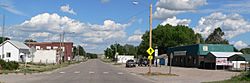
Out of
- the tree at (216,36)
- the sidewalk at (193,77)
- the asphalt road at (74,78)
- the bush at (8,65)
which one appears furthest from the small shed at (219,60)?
the tree at (216,36)

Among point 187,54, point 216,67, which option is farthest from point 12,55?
point 216,67

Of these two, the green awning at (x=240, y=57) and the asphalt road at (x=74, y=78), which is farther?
the green awning at (x=240, y=57)

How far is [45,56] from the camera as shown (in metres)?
116

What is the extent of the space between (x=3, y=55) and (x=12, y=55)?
6.76ft

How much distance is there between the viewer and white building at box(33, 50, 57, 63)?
114688mm

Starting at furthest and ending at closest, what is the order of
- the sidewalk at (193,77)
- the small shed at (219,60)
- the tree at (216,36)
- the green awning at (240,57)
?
the tree at (216,36), the small shed at (219,60), the green awning at (240,57), the sidewalk at (193,77)

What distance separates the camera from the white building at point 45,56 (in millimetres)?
114688

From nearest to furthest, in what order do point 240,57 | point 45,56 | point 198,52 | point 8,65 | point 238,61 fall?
1. point 8,65
2. point 240,57
3. point 238,61
4. point 198,52
5. point 45,56

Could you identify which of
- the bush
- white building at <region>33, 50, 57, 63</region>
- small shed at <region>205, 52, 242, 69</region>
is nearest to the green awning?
small shed at <region>205, 52, 242, 69</region>

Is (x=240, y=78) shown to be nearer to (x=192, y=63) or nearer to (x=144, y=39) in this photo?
(x=192, y=63)

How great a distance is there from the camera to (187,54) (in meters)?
93.2

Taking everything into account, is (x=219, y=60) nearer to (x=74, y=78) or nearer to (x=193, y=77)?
(x=193, y=77)

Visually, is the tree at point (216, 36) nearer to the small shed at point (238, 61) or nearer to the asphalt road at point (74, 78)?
the small shed at point (238, 61)

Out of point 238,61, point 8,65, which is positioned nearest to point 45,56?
point 238,61
